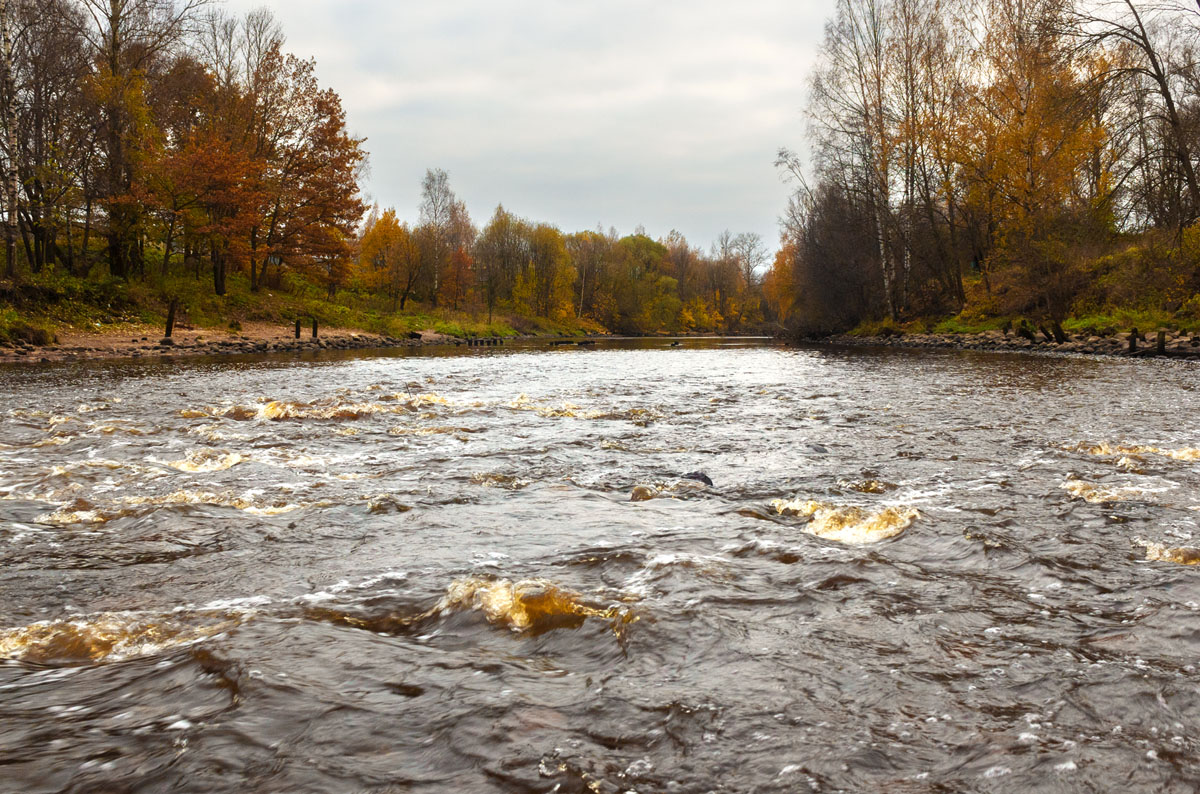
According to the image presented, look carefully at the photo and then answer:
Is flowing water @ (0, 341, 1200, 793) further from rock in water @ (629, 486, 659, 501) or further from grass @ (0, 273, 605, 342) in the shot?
grass @ (0, 273, 605, 342)

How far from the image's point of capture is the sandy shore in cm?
1973

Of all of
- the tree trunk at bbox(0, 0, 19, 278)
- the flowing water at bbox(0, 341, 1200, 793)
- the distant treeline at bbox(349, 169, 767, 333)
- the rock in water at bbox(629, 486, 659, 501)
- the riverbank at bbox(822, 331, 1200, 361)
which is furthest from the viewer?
the distant treeline at bbox(349, 169, 767, 333)

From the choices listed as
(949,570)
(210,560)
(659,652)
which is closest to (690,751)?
(659,652)

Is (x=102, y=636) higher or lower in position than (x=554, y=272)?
lower

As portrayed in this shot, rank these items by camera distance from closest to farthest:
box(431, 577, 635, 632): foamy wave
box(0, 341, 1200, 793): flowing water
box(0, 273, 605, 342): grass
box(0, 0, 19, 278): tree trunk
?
box(0, 341, 1200, 793): flowing water, box(431, 577, 635, 632): foamy wave, box(0, 0, 19, 278): tree trunk, box(0, 273, 605, 342): grass

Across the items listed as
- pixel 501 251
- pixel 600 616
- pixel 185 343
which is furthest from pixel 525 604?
pixel 501 251

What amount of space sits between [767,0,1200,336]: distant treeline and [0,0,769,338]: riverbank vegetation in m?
26.3

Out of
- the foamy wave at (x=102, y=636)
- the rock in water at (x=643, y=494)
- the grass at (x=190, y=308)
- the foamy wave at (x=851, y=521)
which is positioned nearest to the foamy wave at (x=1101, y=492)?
the foamy wave at (x=851, y=521)

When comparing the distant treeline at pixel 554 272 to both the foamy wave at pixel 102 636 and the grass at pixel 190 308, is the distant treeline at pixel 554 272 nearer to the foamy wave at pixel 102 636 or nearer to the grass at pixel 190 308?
the grass at pixel 190 308

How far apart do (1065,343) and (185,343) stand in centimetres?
2997

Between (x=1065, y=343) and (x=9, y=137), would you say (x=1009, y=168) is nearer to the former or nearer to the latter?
(x=1065, y=343)

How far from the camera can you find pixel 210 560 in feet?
12.5

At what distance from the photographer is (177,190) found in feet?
97.2

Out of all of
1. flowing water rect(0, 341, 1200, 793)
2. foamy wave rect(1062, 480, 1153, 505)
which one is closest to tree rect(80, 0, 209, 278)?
flowing water rect(0, 341, 1200, 793)
